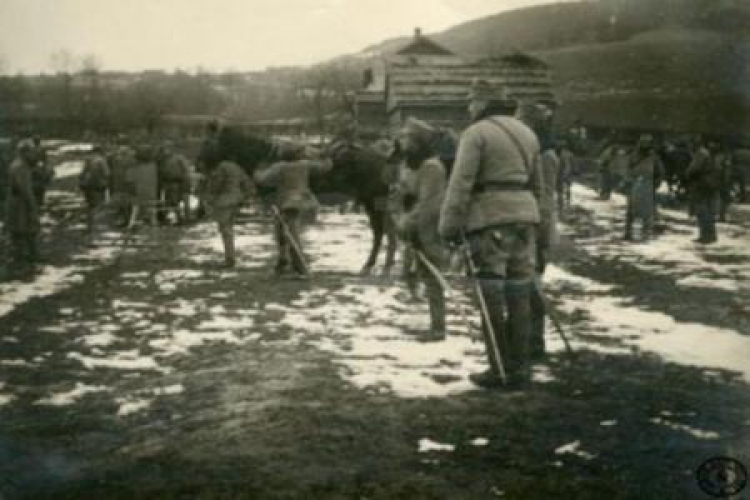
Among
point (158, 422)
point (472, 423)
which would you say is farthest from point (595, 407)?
point (158, 422)

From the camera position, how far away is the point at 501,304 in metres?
5.89

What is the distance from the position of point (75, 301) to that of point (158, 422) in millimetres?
4827

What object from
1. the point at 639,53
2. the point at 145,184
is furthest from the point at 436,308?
the point at 639,53

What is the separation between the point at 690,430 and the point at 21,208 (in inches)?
392

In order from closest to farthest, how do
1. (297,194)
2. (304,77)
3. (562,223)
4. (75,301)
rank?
(75,301)
(297,194)
(562,223)
(304,77)

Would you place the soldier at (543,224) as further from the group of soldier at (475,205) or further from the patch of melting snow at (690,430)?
the patch of melting snow at (690,430)

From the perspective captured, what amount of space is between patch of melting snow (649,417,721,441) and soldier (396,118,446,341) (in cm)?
254

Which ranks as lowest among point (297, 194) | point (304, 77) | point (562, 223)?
point (562, 223)

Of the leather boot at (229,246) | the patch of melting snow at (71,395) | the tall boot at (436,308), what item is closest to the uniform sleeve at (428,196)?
the tall boot at (436,308)

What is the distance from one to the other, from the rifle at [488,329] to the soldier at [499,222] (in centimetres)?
3

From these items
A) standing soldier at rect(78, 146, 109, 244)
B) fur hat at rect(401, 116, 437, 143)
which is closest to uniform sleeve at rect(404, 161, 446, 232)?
fur hat at rect(401, 116, 437, 143)

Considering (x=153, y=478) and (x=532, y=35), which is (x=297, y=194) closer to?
(x=153, y=478)

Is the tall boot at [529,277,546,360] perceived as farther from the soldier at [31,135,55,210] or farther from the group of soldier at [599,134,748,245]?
the soldier at [31,135,55,210]

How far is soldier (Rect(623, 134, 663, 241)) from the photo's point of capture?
610 inches
